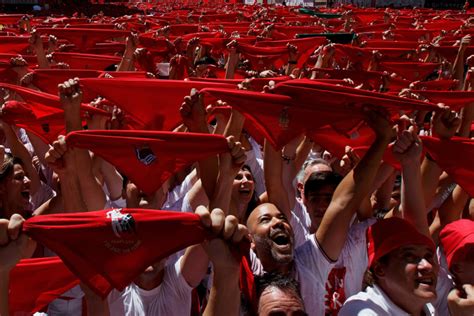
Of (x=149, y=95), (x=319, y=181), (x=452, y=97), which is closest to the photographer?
(x=319, y=181)

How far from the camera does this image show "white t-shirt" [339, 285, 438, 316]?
278cm

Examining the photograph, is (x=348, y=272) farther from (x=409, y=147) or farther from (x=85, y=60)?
(x=85, y=60)

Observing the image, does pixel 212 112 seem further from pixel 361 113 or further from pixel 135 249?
pixel 135 249

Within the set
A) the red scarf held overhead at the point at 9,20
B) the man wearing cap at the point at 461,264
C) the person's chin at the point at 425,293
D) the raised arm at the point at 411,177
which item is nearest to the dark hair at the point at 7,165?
the raised arm at the point at 411,177

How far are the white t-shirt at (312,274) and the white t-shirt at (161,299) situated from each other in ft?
1.23

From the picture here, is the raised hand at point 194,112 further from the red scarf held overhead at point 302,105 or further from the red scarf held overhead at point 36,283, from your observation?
the red scarf held overhead at point 36,283

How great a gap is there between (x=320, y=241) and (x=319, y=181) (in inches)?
28.8

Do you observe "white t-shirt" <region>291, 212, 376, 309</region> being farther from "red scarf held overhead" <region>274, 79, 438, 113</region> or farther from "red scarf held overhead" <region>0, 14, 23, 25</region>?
"red scarf held overhead" <region>0, 14, 23, 25</region>

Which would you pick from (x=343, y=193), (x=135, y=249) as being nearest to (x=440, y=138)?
(x=343, y=193)

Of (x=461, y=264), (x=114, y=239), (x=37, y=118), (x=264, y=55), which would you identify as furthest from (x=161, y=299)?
(x=264, y=55)

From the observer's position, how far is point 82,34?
8641 millimetres

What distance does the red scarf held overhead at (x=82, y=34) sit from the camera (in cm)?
854

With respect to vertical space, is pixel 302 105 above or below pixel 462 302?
above

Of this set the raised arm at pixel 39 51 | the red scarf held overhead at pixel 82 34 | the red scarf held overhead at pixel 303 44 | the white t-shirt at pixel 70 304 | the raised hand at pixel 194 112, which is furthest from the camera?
the red scarf held overhead at pixel 303 44
